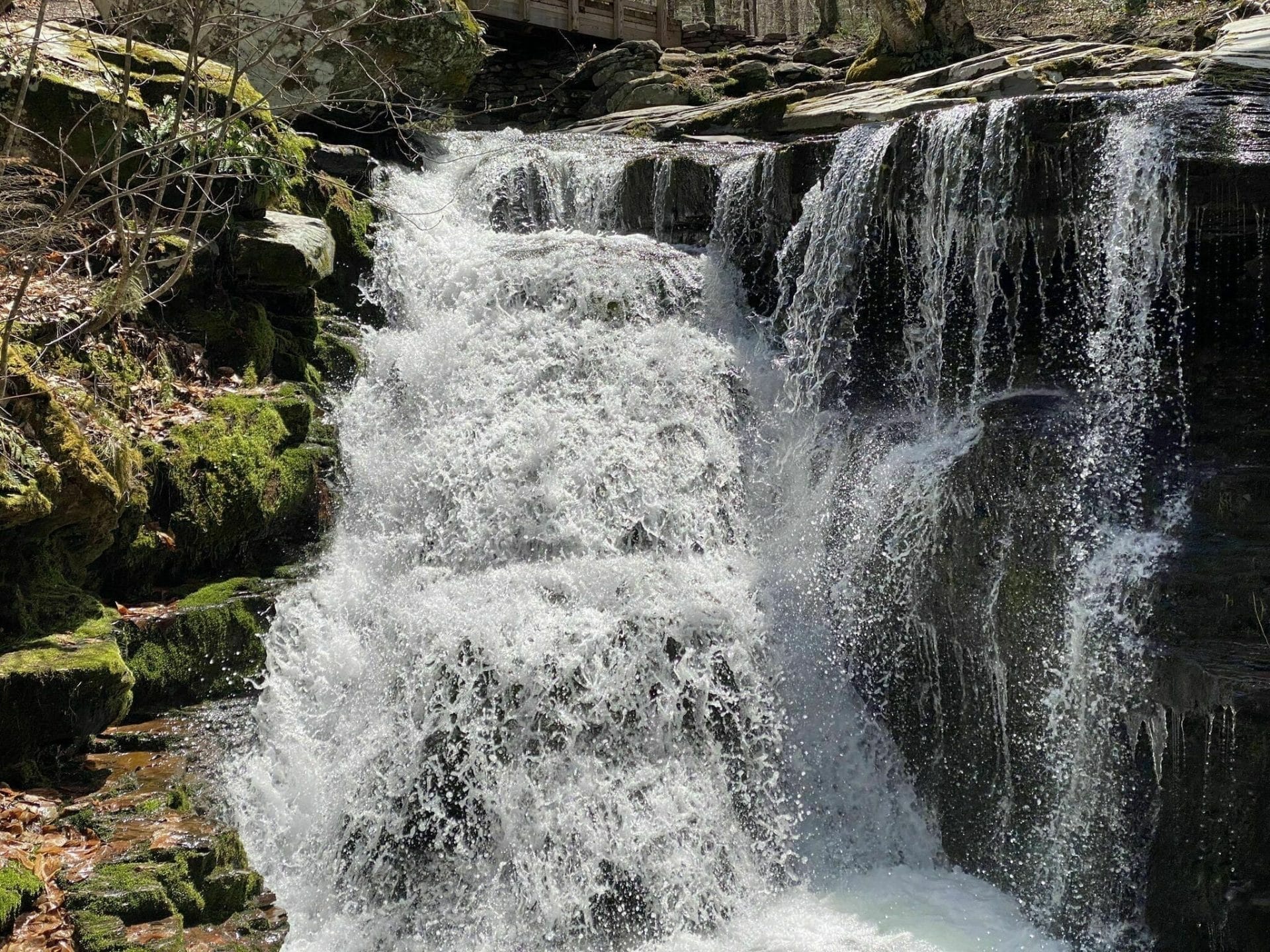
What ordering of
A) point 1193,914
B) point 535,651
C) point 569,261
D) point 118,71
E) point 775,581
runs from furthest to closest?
point 569,261, point 118,71, point 775,581, point 535,651, point 1193,914

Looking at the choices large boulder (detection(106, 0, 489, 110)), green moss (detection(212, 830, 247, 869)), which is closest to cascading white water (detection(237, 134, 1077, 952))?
green moss (detection(212, 830, 247, 869))

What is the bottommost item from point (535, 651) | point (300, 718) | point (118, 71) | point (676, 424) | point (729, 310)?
point (300, 718)

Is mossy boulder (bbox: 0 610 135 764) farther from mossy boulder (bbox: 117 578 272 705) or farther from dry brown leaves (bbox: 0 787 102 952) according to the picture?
mossy boulder (bbox: 117 578 272 705)

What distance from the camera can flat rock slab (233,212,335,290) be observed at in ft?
25.2

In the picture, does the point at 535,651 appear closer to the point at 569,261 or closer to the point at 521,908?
the point at 521,908

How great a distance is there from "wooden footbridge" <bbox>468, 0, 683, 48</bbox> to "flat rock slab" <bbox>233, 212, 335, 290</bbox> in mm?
9281

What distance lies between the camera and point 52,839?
457 centimetres

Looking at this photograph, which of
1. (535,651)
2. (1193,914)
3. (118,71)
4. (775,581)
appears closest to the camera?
(1193,914)

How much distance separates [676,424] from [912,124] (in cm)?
274

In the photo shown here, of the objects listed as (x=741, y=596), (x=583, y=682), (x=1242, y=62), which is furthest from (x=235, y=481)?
(x=1242, y=62)

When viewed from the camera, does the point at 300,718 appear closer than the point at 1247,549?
No

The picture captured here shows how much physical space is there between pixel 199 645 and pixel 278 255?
121 inches

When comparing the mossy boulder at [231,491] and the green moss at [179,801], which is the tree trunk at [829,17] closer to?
the mossy boulder at [231,491]

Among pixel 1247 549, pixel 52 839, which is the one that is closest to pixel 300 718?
pixel 52 839
